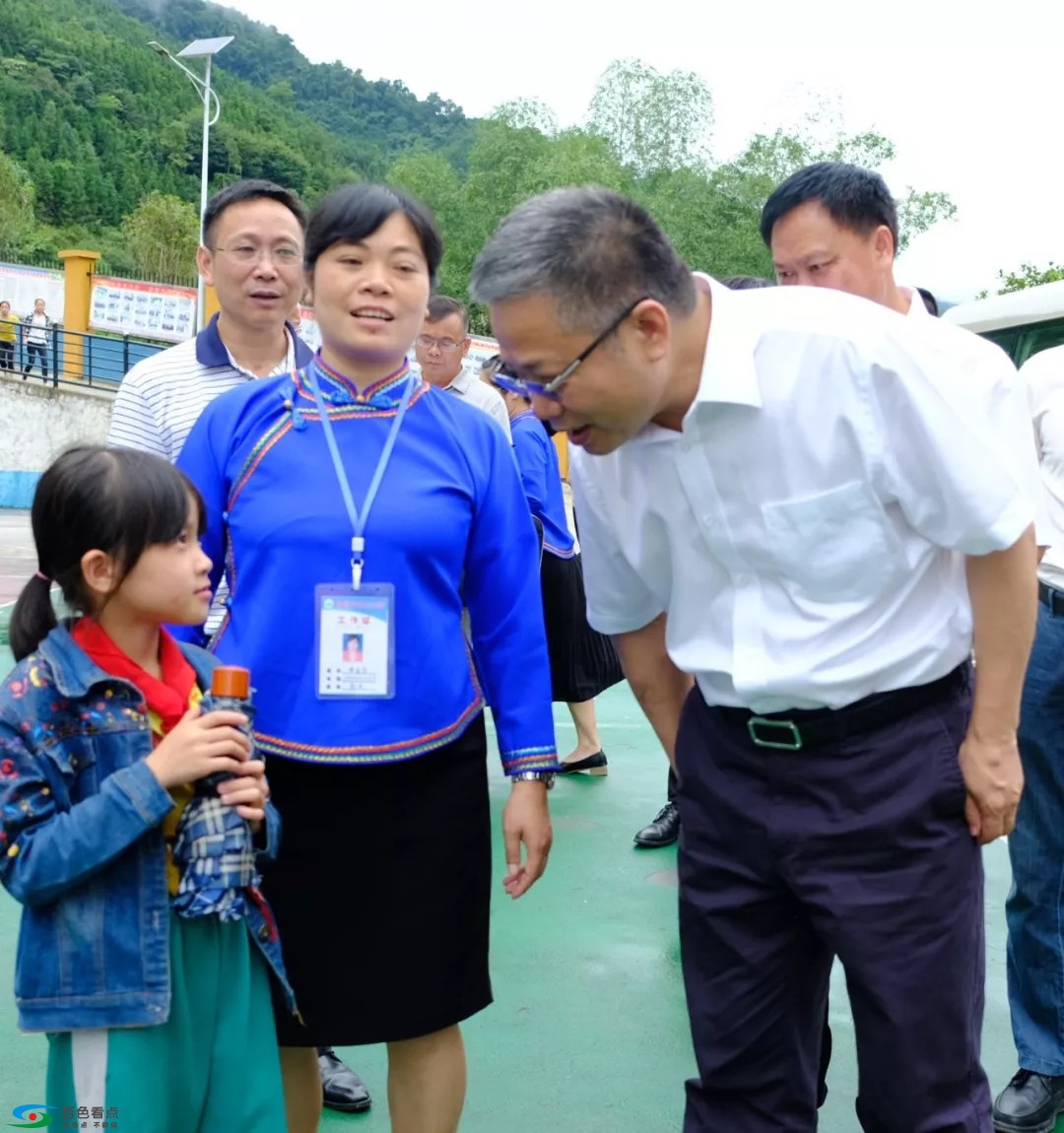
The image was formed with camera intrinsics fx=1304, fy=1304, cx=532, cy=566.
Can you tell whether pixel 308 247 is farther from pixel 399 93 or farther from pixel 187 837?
pixel 399 93

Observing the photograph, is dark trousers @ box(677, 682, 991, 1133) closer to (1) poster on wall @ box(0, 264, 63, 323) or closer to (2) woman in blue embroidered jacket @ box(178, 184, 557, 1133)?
(2) woman in blue embroidered jacket @ box(178, 184, 557, 1133)

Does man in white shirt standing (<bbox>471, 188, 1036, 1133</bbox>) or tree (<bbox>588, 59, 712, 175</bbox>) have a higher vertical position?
tree (<bbox>588, 59, 712, 175</bbox>)

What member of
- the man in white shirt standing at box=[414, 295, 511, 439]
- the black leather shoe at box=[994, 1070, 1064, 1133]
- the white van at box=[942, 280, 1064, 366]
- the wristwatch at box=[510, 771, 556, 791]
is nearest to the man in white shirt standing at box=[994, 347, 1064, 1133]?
the black leather shoe at box=[994, 1070, 1064, 1133]

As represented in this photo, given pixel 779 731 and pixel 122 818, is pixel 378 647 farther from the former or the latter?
pixel 779 731

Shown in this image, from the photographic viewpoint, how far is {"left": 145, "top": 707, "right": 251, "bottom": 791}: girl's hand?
5.49ft

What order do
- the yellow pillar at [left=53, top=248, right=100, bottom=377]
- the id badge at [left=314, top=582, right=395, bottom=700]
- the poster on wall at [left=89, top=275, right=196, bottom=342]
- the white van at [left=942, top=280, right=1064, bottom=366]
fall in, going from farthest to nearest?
the yellow pillar at [left=53, top=248, right=100, bottom=377], the poster on wall at [left=89, top=275, right=196, bottom=342], the white van at [left=942, top=280, right=1064, bottom=366], the id badge at [left=314, top=582, right=395, bottom=700]

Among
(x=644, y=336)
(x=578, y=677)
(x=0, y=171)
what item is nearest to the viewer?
(x=644, y=336)

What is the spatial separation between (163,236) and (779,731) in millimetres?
37684

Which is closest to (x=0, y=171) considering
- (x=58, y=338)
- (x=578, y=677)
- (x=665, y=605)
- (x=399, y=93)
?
(x=58, y=338)

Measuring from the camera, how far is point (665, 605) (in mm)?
1994

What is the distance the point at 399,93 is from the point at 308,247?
10969 centimetres

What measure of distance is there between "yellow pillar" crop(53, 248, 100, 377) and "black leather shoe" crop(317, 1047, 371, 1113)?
2007 cm

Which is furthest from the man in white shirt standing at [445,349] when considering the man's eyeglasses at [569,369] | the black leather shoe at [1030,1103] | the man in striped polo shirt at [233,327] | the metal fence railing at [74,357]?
the metal fence railing at [74,357]

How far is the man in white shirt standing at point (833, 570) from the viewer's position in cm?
161
